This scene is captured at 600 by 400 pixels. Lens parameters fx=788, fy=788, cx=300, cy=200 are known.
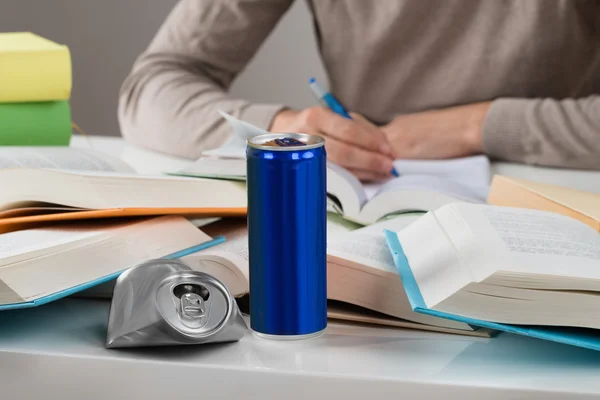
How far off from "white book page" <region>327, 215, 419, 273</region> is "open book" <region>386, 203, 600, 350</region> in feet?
0.07

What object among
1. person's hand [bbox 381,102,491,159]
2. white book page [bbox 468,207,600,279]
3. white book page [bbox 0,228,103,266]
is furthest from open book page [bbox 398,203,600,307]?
person's hand [bbox 381,102,491,159]

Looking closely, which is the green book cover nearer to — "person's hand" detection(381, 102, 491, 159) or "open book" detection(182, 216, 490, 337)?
"open book" detection(182, 216, 490, 337)

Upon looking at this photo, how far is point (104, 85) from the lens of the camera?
106 inches

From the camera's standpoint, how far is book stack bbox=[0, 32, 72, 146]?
0.89m

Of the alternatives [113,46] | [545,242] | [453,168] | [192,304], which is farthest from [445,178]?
[113,46]

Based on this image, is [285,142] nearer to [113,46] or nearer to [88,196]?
[88,196]

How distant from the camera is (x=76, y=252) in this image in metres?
0.56

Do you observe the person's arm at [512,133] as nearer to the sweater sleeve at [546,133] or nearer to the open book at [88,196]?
the sweater sleeve at [546,133]

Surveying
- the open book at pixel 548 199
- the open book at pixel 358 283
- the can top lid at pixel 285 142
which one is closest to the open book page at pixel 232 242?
the open book at pixel 358 283

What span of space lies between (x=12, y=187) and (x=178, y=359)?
0.73 feet

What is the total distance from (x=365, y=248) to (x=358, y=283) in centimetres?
5

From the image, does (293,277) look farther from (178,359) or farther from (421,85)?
(421,85)

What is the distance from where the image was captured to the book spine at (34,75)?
0.88 meters

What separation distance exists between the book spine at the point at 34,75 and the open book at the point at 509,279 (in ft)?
1.75
